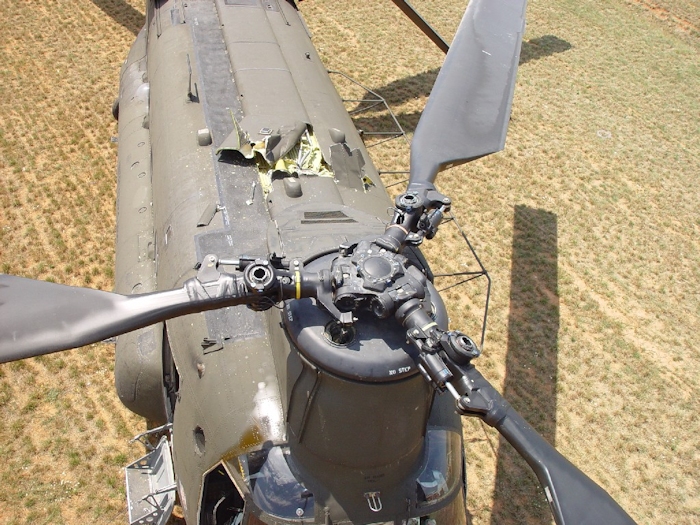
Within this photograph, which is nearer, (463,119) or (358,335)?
(358,335)

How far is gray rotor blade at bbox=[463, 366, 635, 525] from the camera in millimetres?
3695

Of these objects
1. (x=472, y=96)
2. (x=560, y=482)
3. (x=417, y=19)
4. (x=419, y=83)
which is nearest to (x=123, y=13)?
(x=419, y=83)

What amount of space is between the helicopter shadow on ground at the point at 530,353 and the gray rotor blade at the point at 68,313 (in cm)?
699

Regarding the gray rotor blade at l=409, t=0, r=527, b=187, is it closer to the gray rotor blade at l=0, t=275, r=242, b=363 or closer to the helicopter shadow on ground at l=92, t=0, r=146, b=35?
the gray rotor blade at l=0, t=275, r=242, b=363

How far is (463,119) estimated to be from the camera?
263 inches

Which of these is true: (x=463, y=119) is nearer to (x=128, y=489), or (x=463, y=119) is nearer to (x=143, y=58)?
(x=128, y=489)

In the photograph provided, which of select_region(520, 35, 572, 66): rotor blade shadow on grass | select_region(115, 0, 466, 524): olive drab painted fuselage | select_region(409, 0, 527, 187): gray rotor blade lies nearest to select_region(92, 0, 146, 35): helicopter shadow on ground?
select_region(115, 0, 466, 524): olive drab painted fuselage

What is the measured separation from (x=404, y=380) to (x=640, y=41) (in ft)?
76.5

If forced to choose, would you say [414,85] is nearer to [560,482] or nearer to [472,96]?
[472,96]

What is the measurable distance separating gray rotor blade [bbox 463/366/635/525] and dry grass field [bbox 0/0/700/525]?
Result: 3524mm

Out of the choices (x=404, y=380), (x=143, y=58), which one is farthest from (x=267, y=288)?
(x=143, y=58)

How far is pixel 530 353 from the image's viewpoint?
11.5 metres

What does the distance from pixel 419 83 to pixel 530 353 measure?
10180mm

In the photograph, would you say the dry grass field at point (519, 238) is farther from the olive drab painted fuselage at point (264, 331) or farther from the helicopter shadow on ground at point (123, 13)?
the olive drab painted fuselage at point (264, 331)
